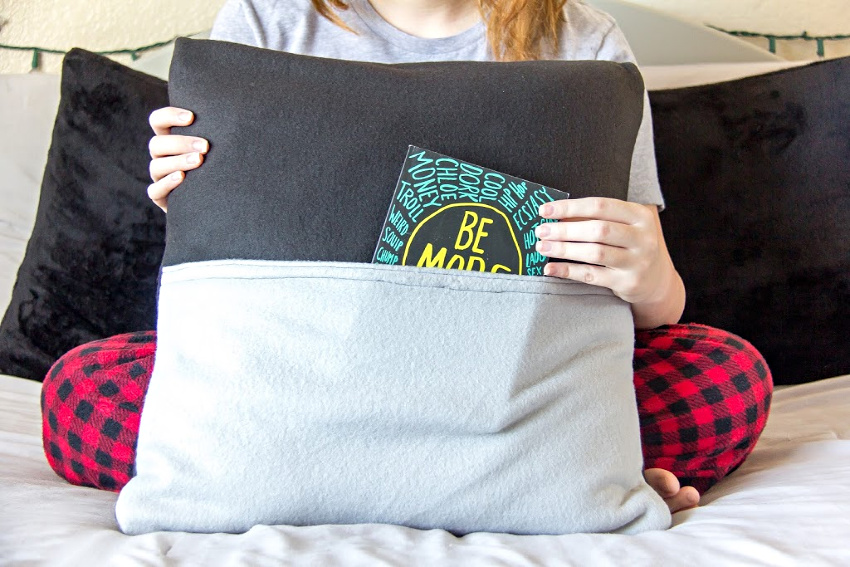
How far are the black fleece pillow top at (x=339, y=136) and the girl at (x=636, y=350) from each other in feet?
0.12

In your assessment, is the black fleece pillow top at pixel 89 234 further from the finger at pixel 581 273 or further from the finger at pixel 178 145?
the finger at pixel 581 273

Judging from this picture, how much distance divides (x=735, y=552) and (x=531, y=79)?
1.39 ft

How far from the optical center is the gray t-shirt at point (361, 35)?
3.43 ft

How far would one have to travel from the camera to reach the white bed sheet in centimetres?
58

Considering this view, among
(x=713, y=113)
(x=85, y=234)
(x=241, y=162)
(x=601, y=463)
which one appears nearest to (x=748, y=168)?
(x=713, y=113)

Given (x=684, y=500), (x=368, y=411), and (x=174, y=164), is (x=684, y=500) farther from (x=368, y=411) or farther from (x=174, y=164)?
(x=174, y=164)

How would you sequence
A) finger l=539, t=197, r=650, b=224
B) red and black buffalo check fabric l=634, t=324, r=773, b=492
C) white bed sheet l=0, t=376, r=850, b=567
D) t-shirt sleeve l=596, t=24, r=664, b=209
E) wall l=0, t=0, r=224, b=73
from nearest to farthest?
white bed sheet l=0, t=376, r=850, b=567 → finger l=539, t=197, r=650, b=224 → red and black buffalo check fabric l=634, t=324, r=773, b=492 → t-shirt sleeve l=596, t=24, r=664, b=209 → wall l=0, t=0, r=224, b=73

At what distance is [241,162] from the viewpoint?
67cm

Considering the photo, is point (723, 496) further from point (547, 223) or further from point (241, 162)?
point (241, 162)

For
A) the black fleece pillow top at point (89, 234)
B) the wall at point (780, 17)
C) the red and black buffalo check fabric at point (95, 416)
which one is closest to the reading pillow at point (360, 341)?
the red and black buffalo check fabric at point (95, 416)

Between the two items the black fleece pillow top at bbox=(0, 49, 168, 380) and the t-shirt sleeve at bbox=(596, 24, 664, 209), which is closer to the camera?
the t-shirt sleeve at bbox=(596, 24, 664, 209)

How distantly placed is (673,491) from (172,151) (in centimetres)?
57

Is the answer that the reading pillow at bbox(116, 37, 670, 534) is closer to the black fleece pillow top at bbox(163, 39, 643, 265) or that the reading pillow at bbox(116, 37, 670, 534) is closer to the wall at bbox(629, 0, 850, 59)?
the black fleece pillow top at bbox(163, 39, 643, 265)

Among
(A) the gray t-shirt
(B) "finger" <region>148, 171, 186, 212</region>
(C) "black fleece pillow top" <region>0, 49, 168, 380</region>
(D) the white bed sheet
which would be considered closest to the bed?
(D) the white bed sheet
